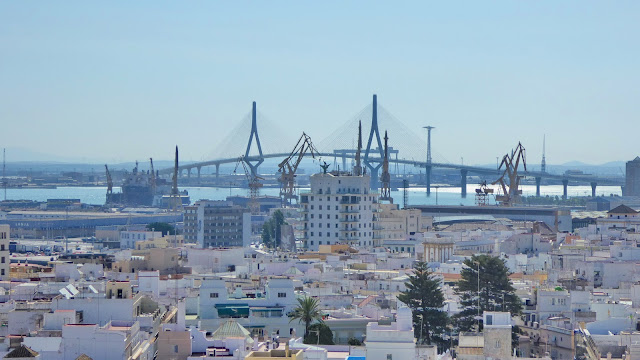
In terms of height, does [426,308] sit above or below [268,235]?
below

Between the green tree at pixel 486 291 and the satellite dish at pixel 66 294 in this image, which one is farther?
the green tree at pixel 486 291

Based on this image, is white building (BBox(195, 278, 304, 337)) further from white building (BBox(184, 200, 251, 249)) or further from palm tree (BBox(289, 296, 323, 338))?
white building (BBox(184, 200, 251, 249))

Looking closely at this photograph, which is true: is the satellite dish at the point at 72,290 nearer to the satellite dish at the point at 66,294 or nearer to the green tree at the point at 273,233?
the satellite dish at the point at 66,294

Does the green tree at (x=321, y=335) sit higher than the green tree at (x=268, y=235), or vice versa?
the green tree at (x=268, y=235)

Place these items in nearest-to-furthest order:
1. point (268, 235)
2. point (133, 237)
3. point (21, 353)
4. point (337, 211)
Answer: point (21, 353) < point (337, 211) < point (133, 237) < point (268, 235)

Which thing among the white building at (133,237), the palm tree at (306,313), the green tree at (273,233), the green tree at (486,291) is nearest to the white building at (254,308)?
the palm tree at (306,313)

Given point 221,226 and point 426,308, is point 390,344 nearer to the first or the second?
point 426,308

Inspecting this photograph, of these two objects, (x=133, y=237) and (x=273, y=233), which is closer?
(x=133, y=237)

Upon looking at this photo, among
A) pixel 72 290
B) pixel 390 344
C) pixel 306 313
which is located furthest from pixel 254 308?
pixel 390 344
